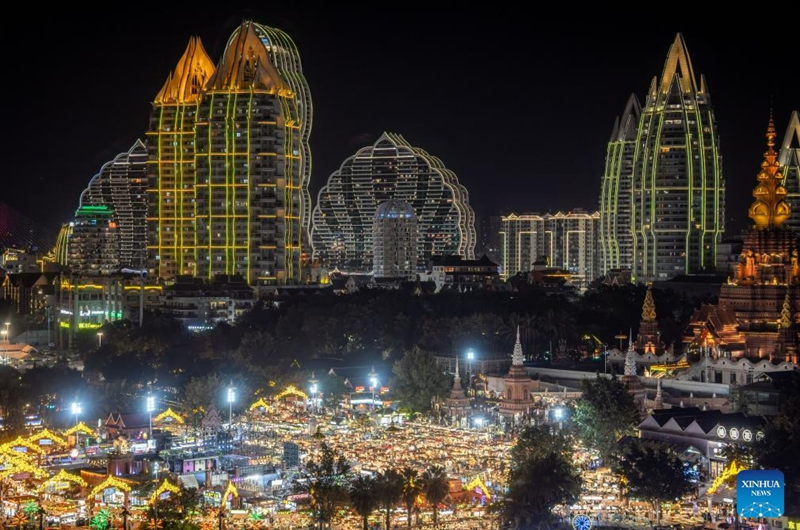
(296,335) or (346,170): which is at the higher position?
(346,170)

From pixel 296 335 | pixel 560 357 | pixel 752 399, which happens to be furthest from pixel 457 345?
pixel 752 399

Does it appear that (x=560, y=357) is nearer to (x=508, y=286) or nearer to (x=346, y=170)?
(x=508, y=286)

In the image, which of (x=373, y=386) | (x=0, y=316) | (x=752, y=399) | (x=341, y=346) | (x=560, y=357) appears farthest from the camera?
(x=0, y=316)

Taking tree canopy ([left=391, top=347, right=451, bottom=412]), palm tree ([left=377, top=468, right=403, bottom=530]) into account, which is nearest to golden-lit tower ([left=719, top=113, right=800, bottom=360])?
tree canopy ([left=391, top=347, right=451, bottom=412])

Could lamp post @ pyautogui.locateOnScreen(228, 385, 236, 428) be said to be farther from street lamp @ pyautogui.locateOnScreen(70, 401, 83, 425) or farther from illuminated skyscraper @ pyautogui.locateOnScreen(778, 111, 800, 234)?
Result: illuminated skyscraper @ pyautogui.locateOnScreen(778, 111, 800, 234)

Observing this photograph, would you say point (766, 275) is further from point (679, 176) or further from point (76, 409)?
point (679, 176)

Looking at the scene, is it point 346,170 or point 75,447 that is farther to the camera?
point 346,170

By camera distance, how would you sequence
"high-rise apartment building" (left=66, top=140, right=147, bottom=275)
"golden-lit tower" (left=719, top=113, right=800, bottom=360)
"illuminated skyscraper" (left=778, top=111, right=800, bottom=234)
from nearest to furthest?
"golden-lit tower" (left=719, top=113, right=800, bottom=360), "illuminated skyscraper" (left=778, top=111, right=800, bottom=234), "high-rise apartment building" (left=66, top=140, right=147, bottom=275)

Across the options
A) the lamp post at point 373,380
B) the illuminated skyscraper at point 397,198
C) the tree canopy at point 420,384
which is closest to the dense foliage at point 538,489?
the tree canopy at point 420,384
